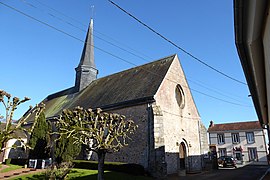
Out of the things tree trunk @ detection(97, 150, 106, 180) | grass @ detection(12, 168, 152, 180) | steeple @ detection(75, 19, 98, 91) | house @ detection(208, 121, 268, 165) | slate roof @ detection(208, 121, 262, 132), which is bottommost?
grass @ detection(12, 168, 152, 180)

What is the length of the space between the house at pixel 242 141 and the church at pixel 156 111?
21238 mm

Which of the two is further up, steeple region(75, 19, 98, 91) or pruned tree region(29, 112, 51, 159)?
steeple region(75, 19, 98, 91)

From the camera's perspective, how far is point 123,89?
18391 millimetres

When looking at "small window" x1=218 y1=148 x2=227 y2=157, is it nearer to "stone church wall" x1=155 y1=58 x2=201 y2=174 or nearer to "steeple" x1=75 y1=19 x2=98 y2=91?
"stone church wall" x1=155 y1=58 x2=201 y2=174

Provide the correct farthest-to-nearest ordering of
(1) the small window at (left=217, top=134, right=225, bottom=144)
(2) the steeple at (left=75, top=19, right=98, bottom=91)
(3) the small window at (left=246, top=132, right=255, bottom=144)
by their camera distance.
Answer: (1) the small window at (left=217, top=134, right=225, bottom=144) < (3) the small window at (left=246, top=132, right=255, bottom=144) < (2) the steeple at (left=75, top=19, right=98, bottom=91)

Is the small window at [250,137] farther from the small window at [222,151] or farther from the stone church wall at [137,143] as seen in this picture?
the stone church wall at [137,143]

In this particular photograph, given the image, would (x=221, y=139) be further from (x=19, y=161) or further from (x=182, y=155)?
(x=19, y=161)

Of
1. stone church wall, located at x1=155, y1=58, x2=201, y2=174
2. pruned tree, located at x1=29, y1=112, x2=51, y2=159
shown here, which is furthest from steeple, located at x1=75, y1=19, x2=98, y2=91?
stone church wall, located at x1=155, y1=58, x2=201, y2=174

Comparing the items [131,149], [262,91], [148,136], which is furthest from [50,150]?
[262,91]

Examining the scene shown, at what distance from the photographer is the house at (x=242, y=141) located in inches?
1396


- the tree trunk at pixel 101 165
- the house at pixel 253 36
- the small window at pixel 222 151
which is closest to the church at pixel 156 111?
the tree trunk at pixel 101 165

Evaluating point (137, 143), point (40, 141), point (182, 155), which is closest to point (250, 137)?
point (182, 155)

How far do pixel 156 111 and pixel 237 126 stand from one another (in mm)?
30941

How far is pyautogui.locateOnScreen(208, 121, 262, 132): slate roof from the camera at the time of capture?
122ft
